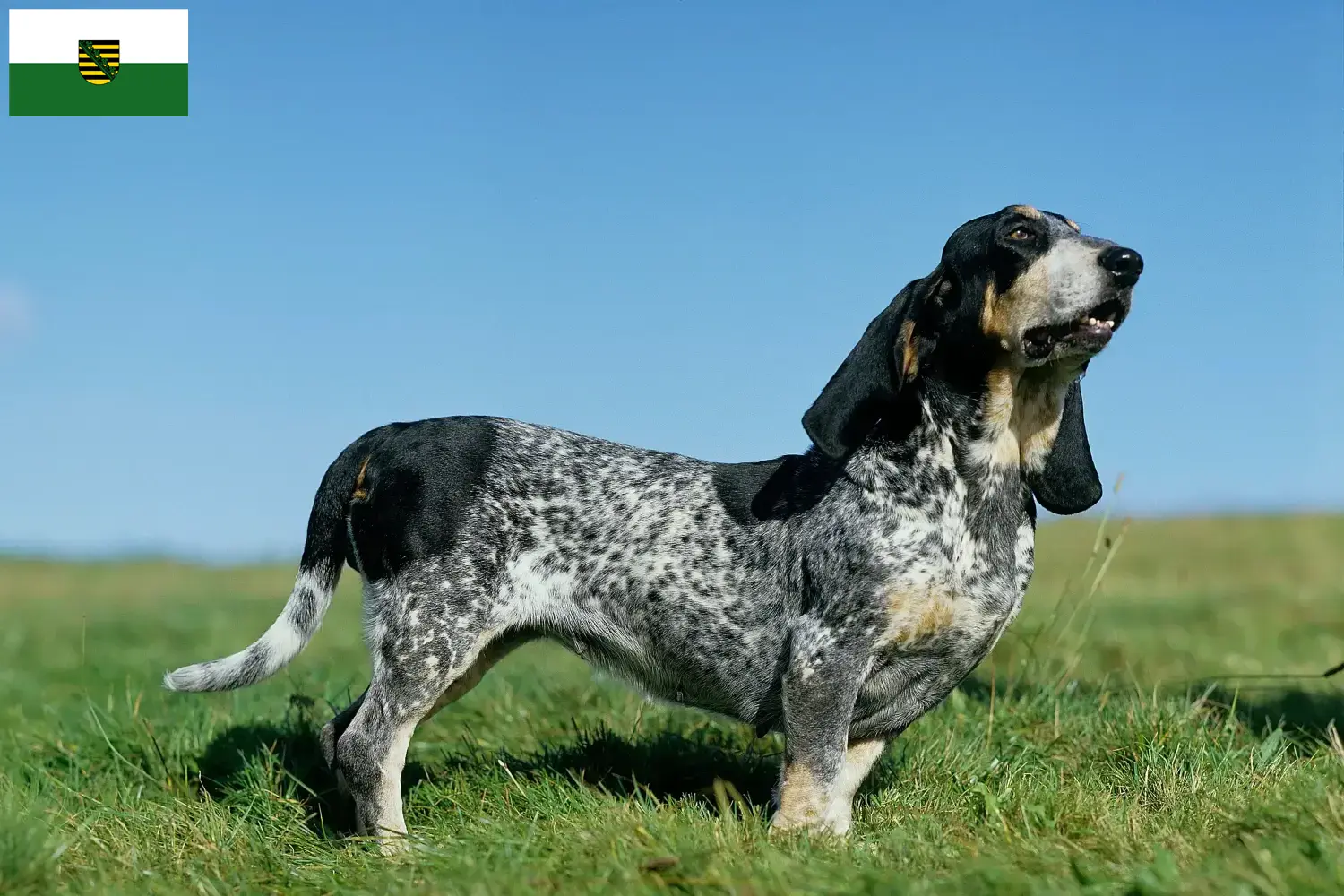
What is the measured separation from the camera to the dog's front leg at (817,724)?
4.77 meters

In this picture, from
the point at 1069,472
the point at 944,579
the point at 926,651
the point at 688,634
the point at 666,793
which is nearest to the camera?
the point at 944,579

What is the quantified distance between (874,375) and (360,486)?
225cm

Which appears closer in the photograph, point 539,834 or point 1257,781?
point 539,834

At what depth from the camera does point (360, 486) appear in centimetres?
555

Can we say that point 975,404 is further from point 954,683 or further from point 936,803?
point 936,803

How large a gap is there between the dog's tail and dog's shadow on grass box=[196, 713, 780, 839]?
50cm

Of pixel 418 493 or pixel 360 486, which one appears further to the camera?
pixel 360 486

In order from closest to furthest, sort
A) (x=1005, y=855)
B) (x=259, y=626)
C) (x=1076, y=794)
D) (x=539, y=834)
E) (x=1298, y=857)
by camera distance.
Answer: (x=1298, y=857), (x=1005, y=855), (x=539, y=834), (x=1076, y=794), (x=259, y=626)

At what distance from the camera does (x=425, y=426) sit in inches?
221

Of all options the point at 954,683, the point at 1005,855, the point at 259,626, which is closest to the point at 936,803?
the point at 954,683

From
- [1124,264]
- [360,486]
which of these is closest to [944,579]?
[1124,264]

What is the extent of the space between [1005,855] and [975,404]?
1679mm

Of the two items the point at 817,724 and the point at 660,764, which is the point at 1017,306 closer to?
the point at 817,724

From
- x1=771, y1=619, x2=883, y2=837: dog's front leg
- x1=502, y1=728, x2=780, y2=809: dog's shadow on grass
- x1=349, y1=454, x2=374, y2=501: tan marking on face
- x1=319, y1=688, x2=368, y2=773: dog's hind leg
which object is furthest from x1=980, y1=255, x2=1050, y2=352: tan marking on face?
x1=319, y1=688, x2=368, y2=773: dog's hind leg
